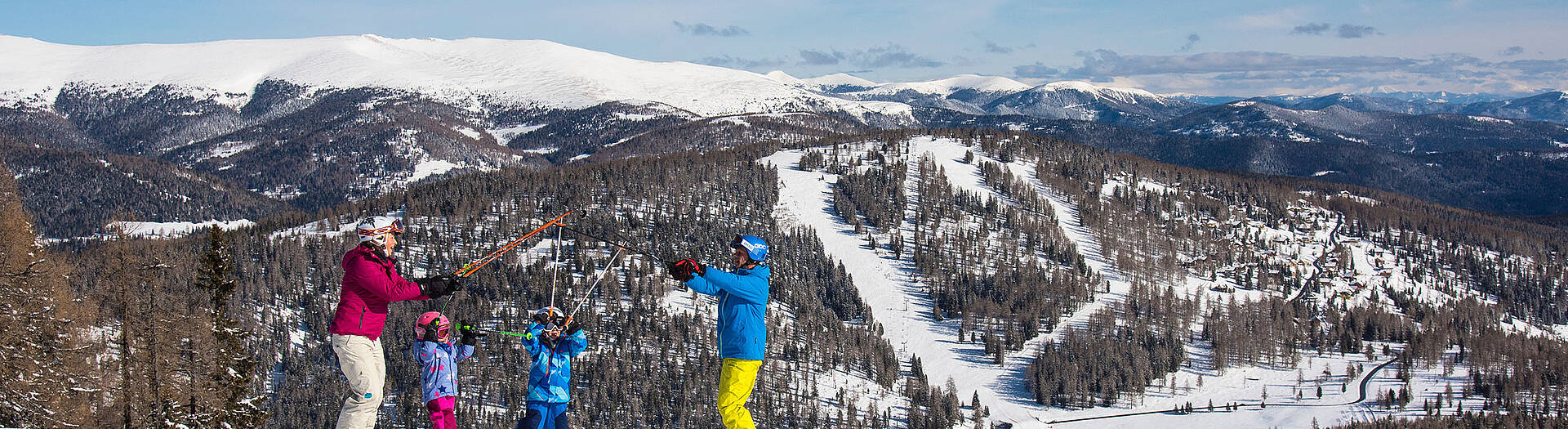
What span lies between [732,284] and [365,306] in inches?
262

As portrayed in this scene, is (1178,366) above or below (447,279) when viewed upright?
below

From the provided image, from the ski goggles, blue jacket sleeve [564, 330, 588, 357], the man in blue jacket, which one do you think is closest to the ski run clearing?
blue jacket sleeve [564, 330, 588, 357]

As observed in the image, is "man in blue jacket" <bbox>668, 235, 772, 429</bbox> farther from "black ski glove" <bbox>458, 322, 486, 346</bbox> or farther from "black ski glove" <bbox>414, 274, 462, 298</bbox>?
"black ski glove" <bbox>458, 322, 486, 346</bbox>

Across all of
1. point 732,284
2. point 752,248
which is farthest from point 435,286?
point 752,248

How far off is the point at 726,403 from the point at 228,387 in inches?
852

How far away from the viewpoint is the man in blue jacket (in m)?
16.1

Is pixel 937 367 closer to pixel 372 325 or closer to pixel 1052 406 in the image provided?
pixel 1052 406

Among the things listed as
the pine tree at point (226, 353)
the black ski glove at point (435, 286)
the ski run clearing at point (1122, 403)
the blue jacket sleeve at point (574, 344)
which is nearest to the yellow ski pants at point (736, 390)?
the blue jacket sleeve at point (574, 344)

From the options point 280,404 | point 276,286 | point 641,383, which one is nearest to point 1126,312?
point 641,383

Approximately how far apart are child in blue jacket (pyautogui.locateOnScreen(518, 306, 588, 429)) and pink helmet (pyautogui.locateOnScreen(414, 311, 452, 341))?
184 centimetres

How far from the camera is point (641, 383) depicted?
132 meters

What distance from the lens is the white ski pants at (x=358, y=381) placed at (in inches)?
612

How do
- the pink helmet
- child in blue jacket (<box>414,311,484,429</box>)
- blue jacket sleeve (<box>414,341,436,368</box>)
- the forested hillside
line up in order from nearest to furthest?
child in blue jacket (<box>414,311,484,429</box>)
blue jacket sleeve (<box>414,341,436,368</box>)
the pink helmet
the forested hillside

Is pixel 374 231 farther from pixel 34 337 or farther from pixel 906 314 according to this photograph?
pixel 906 314
